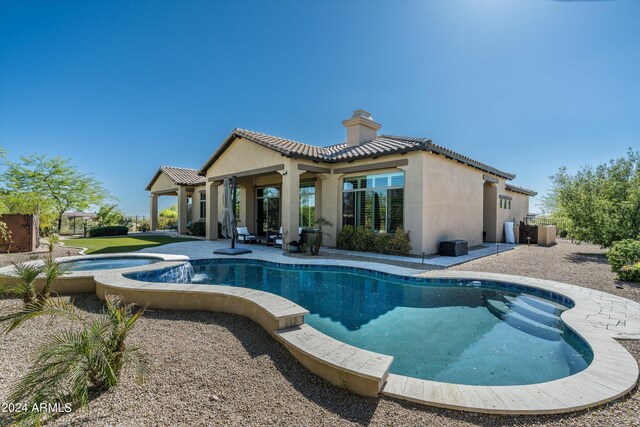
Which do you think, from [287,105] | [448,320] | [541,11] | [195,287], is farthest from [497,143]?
[195,287]

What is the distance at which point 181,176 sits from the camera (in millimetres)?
26000

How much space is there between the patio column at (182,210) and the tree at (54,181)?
725 cm

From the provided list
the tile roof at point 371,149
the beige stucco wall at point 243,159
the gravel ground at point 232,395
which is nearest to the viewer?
the gravel ground at point 232,395

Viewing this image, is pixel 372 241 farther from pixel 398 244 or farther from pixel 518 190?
pixel 518 190

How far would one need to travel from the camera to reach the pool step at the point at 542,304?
6550 mm

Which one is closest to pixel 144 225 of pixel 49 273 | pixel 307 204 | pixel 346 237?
pixel 307 204

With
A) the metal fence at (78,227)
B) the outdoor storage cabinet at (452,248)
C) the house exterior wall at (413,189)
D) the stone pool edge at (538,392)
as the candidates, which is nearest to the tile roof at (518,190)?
the house exterior wall at (413,189)

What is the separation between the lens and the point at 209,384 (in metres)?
3.26

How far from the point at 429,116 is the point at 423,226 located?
10.6 meters

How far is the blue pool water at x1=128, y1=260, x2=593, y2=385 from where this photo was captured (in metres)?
4.24

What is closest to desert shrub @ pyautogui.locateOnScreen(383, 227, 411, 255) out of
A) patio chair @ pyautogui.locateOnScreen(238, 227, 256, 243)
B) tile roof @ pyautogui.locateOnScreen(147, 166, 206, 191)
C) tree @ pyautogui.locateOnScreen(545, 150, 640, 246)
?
patio chair @ pyautogui.locateOnScreen(238, 227, 256, 243)

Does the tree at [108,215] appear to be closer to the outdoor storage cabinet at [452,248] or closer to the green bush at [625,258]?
the outdoor storage cabinet at [452,248]

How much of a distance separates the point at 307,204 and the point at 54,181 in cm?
2120

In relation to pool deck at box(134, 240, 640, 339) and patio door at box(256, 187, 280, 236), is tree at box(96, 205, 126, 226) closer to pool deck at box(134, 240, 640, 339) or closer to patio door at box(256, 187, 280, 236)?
patio door at box(256, 187, 280, 236)
